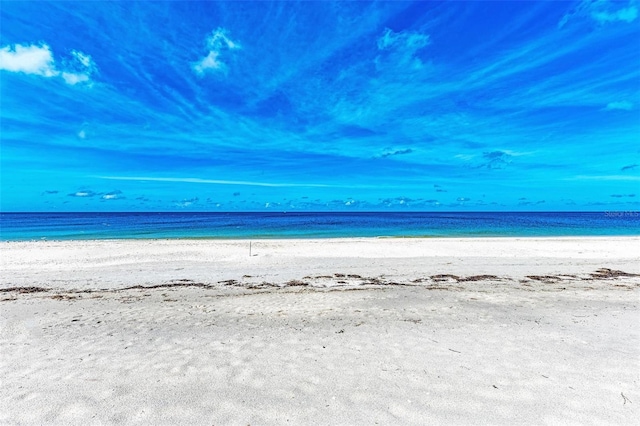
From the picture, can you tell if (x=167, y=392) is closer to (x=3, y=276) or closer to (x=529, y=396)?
(x=529, y=396)

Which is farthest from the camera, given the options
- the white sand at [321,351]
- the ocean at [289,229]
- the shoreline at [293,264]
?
the ocean at [289,229]

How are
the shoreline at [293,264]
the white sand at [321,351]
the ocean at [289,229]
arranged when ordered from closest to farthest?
the white sand at [321,351]
the shoreline at [293,264]
the ocean at [289,229]

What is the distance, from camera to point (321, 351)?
20.4 ft

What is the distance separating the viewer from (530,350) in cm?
624

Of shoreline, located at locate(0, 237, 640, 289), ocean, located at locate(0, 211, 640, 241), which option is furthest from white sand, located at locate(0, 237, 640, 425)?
ocean, located at locate(0, 211, 640, 241)

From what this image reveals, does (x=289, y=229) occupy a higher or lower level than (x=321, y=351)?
higher

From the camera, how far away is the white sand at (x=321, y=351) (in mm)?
4414

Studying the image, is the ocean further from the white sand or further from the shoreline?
the white sand

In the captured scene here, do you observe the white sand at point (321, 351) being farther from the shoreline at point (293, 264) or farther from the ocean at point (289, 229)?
the ocean at point (289, 229)

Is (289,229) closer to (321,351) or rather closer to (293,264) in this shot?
(293,264)

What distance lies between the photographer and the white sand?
174 inches

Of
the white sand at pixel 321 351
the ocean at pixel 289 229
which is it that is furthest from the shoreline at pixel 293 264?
the ocean at pixel 289 229

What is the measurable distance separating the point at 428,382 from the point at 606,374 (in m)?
2.73

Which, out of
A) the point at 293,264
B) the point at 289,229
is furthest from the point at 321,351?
the point at 289,229
